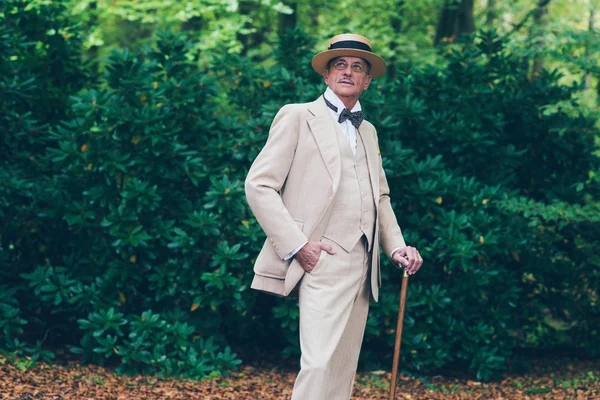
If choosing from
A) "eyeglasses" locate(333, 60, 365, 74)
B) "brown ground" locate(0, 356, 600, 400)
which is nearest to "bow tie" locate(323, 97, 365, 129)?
"eyeglasses" locate(333, 60, 365, 74)

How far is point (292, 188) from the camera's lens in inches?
153

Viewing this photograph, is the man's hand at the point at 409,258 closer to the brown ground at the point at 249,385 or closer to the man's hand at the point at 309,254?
the man's hand at the point at 309,254

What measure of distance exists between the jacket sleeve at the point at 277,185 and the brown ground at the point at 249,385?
2.45 metres

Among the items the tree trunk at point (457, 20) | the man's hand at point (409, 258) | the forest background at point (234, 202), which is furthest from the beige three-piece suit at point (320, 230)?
the tree trunk at point (457, 20)

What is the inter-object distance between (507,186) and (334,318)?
4184 mm

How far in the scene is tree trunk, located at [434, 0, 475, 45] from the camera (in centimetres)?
1227

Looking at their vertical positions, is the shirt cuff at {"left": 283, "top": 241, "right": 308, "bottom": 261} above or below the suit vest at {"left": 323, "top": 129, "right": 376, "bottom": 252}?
below

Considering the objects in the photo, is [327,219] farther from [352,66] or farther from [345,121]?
[352,66]

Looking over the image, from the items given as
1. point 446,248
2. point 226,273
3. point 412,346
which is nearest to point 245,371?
point 226,273

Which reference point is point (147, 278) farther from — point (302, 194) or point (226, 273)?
point (302, 194)

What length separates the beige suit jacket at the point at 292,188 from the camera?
372 centimetres

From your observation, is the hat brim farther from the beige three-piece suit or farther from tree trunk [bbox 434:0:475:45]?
tree trunk [bbox 434:0:475:45]

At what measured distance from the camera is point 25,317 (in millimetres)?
6918

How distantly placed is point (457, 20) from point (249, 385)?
8059 millimetres
